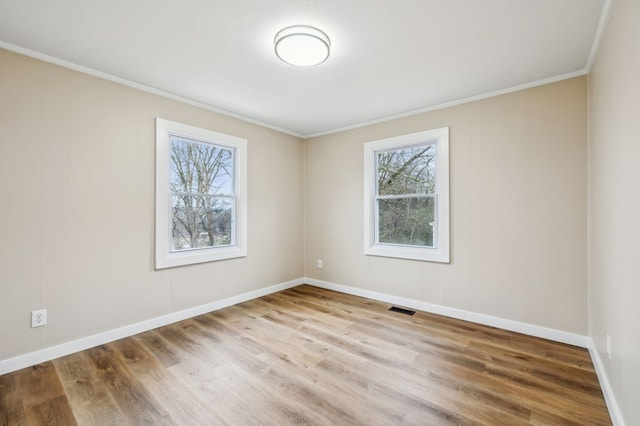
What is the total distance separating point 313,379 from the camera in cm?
216

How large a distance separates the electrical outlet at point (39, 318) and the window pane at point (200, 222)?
1.21m

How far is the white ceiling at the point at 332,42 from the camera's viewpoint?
1.87 meters

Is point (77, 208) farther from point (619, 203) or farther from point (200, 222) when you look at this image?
point (619, 203)

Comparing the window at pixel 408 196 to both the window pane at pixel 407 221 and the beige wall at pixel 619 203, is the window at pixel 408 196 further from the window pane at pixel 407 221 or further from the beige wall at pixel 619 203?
the beige wall at pixel 619 203

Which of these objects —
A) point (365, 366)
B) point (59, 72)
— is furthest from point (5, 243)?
point (365, 366)

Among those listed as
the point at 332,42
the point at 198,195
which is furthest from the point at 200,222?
the point at 332,42

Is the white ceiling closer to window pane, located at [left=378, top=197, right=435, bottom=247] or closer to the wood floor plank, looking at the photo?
window pane, located at [left=378, top=197, right=435, bottom=247]

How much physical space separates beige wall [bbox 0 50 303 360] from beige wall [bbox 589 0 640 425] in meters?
3.68

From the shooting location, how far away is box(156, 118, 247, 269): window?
317 centimetres

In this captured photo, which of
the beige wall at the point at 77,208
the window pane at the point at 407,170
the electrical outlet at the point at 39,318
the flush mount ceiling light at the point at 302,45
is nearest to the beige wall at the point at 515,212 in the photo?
the window pane at the point at 407,170

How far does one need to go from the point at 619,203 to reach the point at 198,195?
3748 mm

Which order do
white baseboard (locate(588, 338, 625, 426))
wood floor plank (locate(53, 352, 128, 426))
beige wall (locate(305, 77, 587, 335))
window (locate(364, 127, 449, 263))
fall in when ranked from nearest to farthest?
white baseboard (locate(588, 338, 625, 426)) < wood floor plank (locate(53, 352, 128, 426)) < beige wall (locate(305, 77, 587, 335)) < window (locate(364, 127, 449, 263))

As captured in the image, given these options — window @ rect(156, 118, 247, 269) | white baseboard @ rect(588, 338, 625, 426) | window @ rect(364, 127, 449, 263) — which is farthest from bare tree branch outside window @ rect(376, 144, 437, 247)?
window @ rect(156, 118, 247, 269)

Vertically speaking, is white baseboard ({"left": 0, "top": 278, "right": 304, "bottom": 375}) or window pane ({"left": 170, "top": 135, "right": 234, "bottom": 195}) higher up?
window pane ({"left": 170, "top": 135, "right": 234, "bottom": 195})
